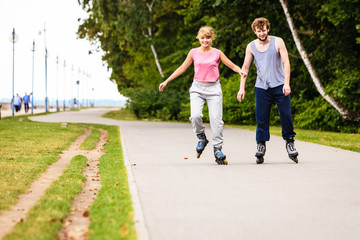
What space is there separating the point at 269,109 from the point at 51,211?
422 cm

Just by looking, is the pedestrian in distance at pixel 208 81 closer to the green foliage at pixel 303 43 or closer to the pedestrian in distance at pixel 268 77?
the pedestrian in distance at pixel 268 77

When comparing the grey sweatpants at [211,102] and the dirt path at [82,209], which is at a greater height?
the grey sweatpants at [211,102]

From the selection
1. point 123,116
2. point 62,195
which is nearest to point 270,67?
point 62,195

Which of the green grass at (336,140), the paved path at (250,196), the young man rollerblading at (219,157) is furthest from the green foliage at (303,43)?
the young man rollerblading at (219,157)

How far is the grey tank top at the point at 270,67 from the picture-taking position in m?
7.80

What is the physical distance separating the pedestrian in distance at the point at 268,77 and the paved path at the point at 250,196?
53 cm

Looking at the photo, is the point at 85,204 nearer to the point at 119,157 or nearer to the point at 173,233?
the point at 173,233

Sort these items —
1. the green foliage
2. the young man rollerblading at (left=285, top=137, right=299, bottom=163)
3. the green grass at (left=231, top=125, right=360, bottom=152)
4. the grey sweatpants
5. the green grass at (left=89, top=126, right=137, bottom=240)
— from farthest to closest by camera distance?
the green foliage → the green grass at (left=231, top=125, right=360, bottom=152) → the young man rollerblading at (left=285, top=137, right=299, bottom=163) → the grey sweatpants → the green grass at (left=89, top=126, right=137, bottom=240)

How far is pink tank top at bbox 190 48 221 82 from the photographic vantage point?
7.77 meters

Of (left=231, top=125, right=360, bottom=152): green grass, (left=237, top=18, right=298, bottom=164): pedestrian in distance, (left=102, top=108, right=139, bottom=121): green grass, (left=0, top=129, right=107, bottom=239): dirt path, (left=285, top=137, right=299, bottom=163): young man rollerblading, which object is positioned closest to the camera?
(left=0, top=129, right=107, bottom=239): dirt path

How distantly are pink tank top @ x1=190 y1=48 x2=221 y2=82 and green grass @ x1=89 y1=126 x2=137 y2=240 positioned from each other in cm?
181

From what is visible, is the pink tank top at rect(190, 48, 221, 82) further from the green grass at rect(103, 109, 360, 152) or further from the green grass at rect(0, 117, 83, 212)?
the green grass at rect(103, 109, 360, 152)

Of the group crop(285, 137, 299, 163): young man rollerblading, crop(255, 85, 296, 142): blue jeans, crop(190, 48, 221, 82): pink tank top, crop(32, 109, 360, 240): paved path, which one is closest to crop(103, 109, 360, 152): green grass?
crop(32, 109, 360, 240): paved path

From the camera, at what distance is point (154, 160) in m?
8.70
